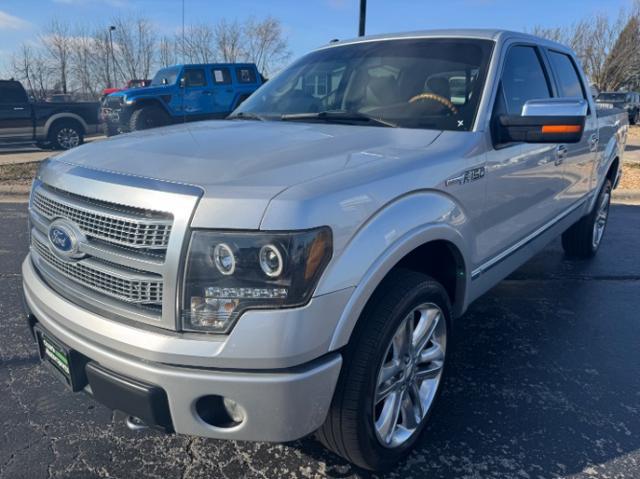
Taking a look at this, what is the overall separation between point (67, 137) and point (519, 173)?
13587mm

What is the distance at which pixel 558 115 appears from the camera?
2449 millimetres

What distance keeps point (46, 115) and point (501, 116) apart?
1358cm

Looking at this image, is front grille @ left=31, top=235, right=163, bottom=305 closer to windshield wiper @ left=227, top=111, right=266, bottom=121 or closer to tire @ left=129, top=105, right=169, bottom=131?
windshield wiper @ left=227, top=111, right=266, bottom=121

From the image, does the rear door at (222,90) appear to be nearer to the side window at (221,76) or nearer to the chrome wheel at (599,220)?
the side window at (221,76)

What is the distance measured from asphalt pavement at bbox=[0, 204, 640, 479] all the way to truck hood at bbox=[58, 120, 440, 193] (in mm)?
1274

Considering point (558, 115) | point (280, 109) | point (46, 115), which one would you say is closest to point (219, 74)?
point (46, 115)

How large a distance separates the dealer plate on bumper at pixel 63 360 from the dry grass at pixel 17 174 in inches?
286

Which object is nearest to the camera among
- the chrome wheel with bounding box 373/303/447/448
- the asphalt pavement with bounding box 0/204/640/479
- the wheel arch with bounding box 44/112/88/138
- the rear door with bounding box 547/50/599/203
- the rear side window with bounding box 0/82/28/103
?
the chrome wheel with bounding box 373/303/447/448

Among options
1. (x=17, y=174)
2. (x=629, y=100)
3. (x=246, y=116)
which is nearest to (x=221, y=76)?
(x=17, y=174)

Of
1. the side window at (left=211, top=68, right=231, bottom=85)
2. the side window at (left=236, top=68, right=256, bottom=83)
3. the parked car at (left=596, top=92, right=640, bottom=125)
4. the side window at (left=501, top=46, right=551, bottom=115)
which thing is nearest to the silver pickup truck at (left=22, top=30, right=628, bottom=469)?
the side window at (left=501, top=46, right=551, bottom=115)

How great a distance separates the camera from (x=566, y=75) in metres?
4.15

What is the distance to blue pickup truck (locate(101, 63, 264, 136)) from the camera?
14.5 metres

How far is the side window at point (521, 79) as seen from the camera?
3.02 meters

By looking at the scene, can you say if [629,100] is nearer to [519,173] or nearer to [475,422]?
[519,173]
